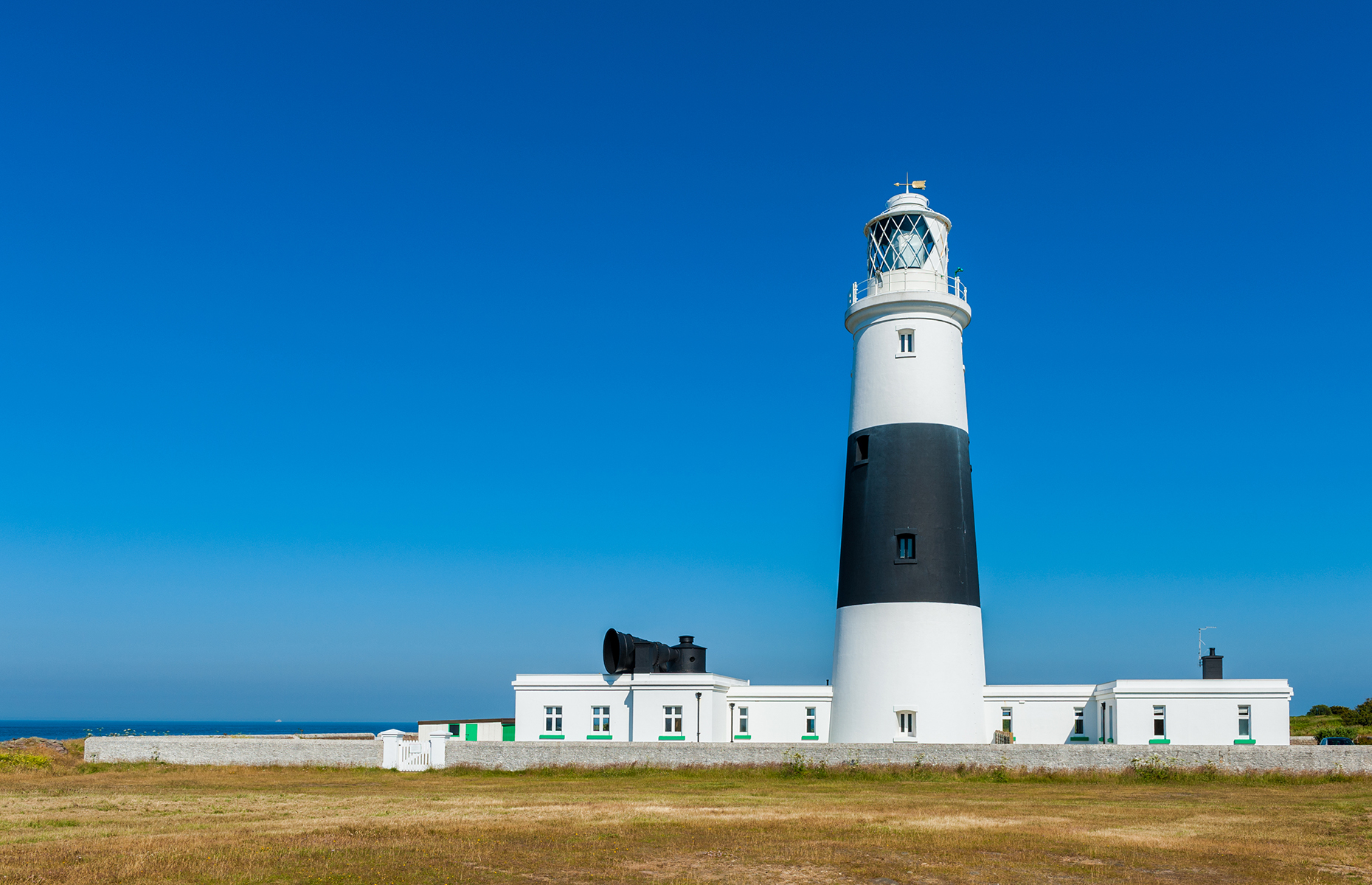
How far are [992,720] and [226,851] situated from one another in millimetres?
24973

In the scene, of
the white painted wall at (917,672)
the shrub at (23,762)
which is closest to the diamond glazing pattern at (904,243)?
the white painted wall at (917,672)

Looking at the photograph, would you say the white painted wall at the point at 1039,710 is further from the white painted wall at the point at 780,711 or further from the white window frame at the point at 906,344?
the white window frame at the point at 906,344

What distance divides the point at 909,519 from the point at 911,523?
0.12 m

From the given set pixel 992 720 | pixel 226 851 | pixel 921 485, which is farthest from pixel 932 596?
pixel 226 851

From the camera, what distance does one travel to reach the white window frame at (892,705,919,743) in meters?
31.5

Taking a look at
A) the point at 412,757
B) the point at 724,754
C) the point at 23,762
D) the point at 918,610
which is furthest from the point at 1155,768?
the point at 23,762

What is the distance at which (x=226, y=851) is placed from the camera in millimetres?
15516

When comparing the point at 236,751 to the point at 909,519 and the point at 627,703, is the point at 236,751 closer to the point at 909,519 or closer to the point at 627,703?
the point at 627,703

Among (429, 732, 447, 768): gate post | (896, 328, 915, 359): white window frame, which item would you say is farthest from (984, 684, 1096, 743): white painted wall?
(429, 732, 447, 768): gate post

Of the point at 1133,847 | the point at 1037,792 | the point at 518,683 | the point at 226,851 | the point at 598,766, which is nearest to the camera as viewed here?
the point at 226,851

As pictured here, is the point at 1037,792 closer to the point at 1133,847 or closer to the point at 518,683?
the point at 1133,847

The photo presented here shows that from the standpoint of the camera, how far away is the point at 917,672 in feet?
103

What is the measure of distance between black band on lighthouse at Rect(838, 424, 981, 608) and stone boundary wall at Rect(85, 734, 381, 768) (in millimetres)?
14844

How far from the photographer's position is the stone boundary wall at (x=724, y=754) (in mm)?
27609
